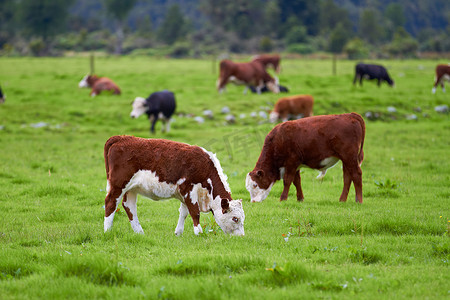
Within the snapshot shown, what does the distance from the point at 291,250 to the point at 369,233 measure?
68.6 inches

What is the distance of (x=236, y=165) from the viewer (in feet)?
49.0

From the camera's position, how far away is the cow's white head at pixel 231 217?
312 inches

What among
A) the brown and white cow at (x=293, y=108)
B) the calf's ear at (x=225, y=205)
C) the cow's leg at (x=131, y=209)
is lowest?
the brown and white cow at (x=293, y=108)

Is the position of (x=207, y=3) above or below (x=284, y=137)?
above

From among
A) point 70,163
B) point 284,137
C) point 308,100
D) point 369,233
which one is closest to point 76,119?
point 70,163

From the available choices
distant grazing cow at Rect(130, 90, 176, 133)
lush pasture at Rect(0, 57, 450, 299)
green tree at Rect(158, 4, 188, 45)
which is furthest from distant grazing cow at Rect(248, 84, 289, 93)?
green tree at Rect(158, 4, 188, 45)

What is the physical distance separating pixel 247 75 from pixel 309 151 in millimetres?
20221

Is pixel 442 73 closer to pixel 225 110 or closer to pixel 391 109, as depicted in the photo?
pixel 391 109

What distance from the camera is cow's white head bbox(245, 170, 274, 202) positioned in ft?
35.0

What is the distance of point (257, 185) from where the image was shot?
422 inches

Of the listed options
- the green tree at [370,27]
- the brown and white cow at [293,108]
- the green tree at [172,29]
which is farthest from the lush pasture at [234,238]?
the green tree at [370,27]

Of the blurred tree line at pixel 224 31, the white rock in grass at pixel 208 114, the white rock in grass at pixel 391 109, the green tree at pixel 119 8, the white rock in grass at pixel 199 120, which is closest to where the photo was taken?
the white rock in grass at pixel 199 120

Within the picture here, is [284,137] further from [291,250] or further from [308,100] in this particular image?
[308,100]

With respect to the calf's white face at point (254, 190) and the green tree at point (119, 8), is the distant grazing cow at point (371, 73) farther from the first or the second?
the green tree at point (119, 8)
